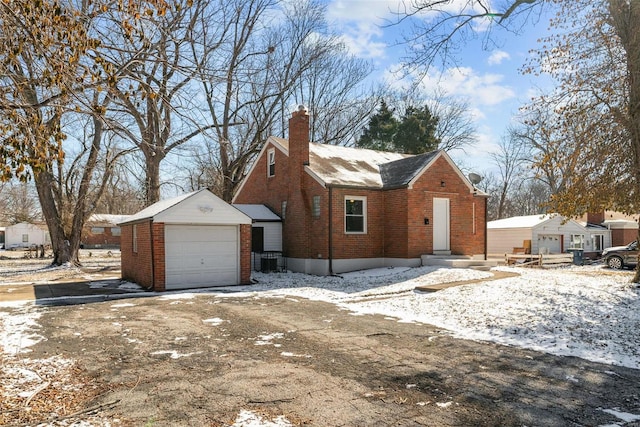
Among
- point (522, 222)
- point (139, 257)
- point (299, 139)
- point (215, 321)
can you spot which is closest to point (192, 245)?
point (139, 257)

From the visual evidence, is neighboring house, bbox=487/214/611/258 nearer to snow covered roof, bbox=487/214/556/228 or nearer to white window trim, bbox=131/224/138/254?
snow covered roof, bbox=487/214/556/228

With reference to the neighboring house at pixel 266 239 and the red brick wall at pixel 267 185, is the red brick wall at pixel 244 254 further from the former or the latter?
the red brick wall at pixel 267 185

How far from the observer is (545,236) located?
1265 inches

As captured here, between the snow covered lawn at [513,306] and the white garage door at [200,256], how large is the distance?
1.31m

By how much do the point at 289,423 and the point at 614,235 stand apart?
4094 centimetres

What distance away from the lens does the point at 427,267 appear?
57.0 feet

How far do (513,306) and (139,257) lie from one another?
1240cm

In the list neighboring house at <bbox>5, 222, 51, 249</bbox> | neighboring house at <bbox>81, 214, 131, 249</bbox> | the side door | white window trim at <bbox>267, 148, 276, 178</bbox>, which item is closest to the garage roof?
white window trim at <bbox>267, 148, 276, 178</bbox>

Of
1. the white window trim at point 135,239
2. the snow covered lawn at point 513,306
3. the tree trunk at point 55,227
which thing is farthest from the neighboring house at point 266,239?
the tree trunk at point 55,227

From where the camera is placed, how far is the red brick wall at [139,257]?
575 inches

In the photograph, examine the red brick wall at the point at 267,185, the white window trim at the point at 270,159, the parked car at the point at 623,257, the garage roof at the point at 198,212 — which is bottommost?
the parked car at the point at 623,257

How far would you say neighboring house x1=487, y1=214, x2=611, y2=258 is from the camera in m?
31.3

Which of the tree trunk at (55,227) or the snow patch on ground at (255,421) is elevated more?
the tree trunk at (55,227)

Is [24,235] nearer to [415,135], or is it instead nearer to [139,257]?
[415,135]
